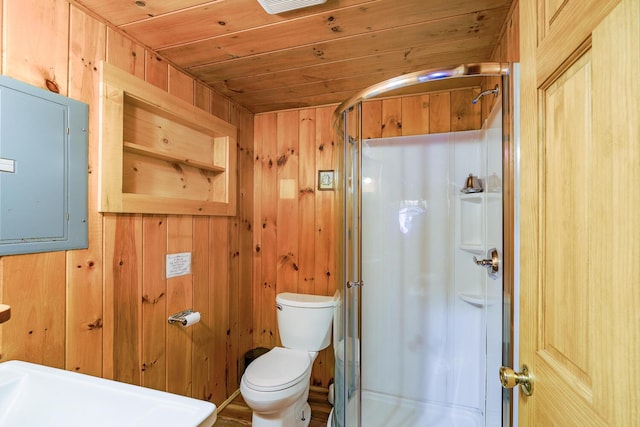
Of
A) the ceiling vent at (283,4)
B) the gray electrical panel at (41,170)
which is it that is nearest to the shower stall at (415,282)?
the ceiling vent at (283,4)

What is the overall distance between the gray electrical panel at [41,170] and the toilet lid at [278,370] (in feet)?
3.53

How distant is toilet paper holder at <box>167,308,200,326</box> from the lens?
1656mm

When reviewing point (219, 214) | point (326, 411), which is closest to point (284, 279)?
point (219, 214)

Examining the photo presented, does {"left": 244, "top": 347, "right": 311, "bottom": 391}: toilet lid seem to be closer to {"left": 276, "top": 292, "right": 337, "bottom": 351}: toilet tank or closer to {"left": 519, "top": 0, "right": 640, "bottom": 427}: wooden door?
{"left": 276, "top": 292, "right": 337, "bottom": 351}: toilet tank

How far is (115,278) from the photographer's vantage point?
138 centimetres

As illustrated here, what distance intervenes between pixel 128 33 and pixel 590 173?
71.7 inches

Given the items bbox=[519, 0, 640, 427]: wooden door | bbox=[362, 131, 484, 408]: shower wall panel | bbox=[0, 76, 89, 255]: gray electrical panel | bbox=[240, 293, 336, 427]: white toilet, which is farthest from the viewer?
bbox=[362, 131, 484, 408]: shower wall panel

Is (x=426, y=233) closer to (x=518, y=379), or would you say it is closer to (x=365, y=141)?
(x=365, y=141)

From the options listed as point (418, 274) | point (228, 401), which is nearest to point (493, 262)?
point (418, 274)

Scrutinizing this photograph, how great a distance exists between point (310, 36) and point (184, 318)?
162 cm

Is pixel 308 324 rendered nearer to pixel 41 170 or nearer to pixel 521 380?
pixel 521 380

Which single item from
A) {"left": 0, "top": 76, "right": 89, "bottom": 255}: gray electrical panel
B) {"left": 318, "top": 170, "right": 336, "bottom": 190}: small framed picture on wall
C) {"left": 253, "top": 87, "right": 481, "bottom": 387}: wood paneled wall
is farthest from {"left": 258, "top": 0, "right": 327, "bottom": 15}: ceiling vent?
{"left": 318, "top": 170, "right": 336, "bottom": 190}: small framed picture on wall

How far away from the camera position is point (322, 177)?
7.53ft

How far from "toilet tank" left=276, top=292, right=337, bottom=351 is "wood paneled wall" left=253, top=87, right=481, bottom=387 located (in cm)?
26
